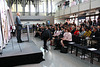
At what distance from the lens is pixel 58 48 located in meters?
7.12

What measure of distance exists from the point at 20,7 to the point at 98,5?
17170mm

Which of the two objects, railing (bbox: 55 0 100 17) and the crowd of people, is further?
railing (bbox: 55 0 100 17)

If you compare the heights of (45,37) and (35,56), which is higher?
(45,37)

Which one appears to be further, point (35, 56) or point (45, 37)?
point (45, 37)

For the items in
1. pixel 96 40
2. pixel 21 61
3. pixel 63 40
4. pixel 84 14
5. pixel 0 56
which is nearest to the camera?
pixel 0 56

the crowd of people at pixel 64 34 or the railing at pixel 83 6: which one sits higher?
the railing at pixel 83 6

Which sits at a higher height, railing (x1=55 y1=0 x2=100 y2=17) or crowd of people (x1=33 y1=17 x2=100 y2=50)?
railing (x1=55 y1=0 x2=100 y2=17)

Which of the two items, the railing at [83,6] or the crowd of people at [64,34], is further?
the railing at [83,6]

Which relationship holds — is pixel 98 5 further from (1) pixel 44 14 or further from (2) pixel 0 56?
(1) pixel 44 14

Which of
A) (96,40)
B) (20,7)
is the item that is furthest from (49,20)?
(96,40)

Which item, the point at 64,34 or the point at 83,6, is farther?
the point at 83,6

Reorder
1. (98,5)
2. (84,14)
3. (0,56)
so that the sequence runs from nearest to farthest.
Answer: (0,56)
(98,5)
(84,14)

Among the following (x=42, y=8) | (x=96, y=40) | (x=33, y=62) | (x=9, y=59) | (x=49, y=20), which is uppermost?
(x=42, y=8)

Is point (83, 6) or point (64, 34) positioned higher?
point (83, 6)
